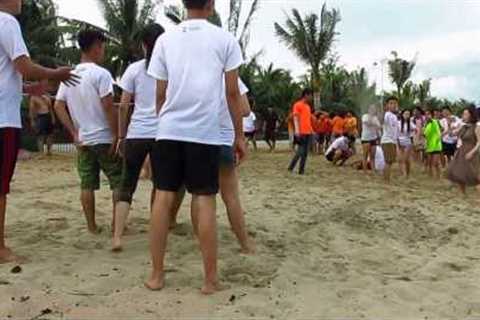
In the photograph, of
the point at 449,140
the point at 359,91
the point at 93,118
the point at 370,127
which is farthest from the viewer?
the point at 359,91

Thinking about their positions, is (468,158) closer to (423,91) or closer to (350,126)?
(350,126)

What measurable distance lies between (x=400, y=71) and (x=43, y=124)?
144 ft

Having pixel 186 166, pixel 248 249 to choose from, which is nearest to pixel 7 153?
pixel 186 166

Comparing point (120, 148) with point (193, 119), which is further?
point (120, 148)

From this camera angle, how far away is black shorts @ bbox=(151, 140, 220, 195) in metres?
4.47

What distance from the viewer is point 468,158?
1212cm

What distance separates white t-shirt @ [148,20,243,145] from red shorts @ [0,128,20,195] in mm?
1168

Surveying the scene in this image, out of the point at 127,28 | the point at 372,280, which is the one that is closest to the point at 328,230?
the point at 372,280

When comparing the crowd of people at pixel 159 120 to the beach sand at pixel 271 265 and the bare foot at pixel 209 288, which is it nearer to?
the bare foot at pixel 209 288

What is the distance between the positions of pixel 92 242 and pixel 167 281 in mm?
1437

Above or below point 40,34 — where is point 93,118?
below

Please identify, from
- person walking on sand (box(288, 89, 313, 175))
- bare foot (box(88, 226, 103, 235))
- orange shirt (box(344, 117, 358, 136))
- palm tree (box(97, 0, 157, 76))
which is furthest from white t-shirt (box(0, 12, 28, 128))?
palm tree (box(97, 0, 157, 76))

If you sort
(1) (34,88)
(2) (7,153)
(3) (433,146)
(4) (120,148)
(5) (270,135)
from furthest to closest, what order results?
(5) (270,135), (3) (433,146), (4) (120,148), (1) (34,88), (2) (7,153)

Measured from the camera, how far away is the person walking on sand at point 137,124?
575cm
